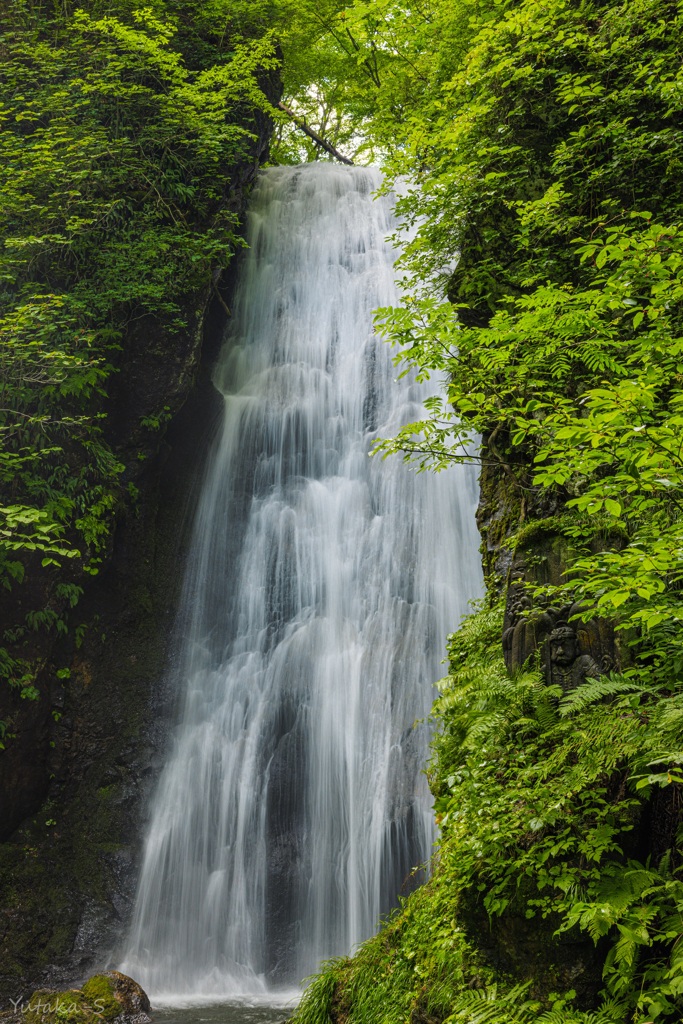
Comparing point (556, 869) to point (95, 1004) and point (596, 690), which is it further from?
point (95, 1004)

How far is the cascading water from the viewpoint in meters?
8.66

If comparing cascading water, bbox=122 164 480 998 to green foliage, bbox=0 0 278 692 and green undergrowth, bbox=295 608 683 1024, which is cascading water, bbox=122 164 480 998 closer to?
green foliage, bbox=0 0 278 692

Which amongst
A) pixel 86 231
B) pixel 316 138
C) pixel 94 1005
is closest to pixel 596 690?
pixel 94 1005

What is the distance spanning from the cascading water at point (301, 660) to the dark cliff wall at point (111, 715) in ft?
1.46

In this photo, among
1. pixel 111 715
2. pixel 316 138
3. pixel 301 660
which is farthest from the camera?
pixel 316 138

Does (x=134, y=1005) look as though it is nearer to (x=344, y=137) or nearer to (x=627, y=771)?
(x=627, y=771)

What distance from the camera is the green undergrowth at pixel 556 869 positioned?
3125 mm

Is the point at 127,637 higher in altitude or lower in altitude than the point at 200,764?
higher

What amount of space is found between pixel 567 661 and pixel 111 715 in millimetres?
8144

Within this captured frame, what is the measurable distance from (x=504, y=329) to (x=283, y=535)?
22.8 ft

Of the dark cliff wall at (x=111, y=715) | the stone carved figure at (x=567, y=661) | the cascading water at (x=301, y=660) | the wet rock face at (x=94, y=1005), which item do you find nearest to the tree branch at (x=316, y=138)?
the dark cliff wall at (x=111, y=715)

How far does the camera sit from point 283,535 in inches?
458

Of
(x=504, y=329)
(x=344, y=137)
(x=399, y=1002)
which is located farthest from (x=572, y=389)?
(x=344, y=137)

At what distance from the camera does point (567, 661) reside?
14.0 feet
